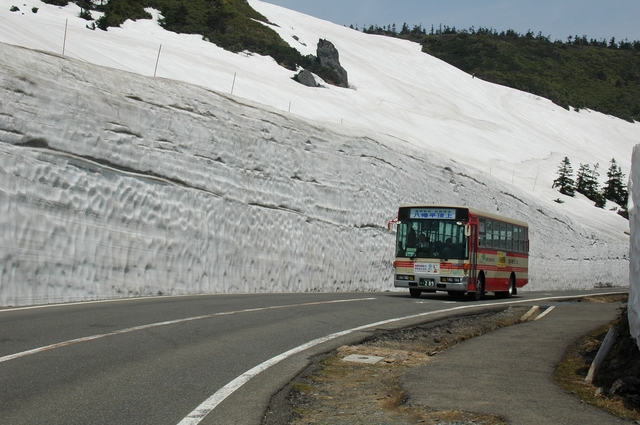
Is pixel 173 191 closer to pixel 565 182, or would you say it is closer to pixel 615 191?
pixel 565 182

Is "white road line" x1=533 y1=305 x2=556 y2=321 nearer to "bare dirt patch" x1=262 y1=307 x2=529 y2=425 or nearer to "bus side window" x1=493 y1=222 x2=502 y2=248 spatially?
"bare dirt patch" x1=262 y1=307 x2=529 y2=425

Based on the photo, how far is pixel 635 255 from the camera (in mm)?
8203

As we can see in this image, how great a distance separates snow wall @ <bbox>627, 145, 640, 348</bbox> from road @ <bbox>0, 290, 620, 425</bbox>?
150 inches

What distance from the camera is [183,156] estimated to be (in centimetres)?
2247

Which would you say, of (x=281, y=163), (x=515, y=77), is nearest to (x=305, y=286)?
(x=281, y=163)

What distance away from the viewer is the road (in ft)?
21.3

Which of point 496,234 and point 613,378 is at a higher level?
point 496,234

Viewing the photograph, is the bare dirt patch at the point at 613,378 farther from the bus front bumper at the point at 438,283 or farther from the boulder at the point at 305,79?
the boulder at the point at 305,79

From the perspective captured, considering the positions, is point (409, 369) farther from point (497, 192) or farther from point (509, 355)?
point (497, 192)

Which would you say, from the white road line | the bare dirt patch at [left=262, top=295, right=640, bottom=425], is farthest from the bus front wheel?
the bare dirt patch at [left=262, top=295, right=640, bottom=425]

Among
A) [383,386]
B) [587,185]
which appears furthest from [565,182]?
[383,386]

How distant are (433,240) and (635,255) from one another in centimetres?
1438

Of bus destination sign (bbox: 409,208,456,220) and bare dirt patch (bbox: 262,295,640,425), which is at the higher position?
bus destination sign (bbox: 409,208,456,220)

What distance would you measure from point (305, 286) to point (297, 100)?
956 inches
